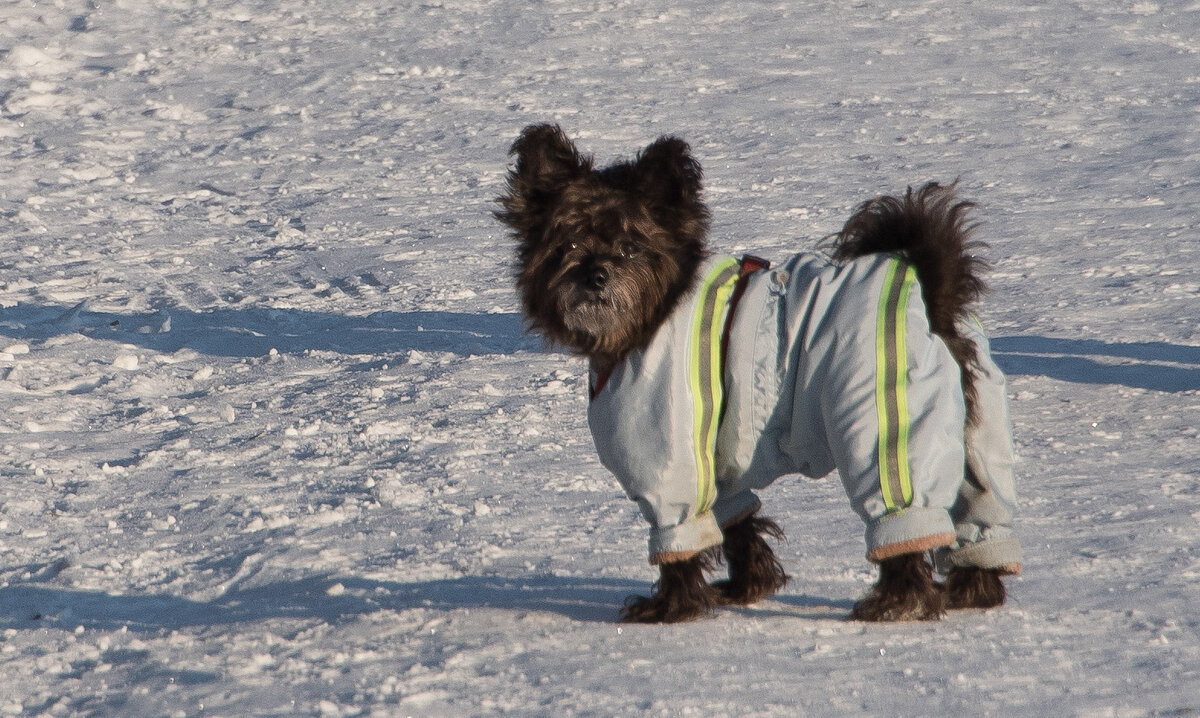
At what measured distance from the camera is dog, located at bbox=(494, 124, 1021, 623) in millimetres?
3586

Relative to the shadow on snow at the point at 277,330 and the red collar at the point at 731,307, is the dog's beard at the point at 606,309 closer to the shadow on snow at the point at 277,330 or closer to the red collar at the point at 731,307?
the red collar at the point at 731,307

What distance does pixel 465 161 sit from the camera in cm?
1196

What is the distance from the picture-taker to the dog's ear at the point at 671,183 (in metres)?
Result: 3.79

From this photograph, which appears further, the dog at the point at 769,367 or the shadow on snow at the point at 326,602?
the shadow on snow at the point at 326,602

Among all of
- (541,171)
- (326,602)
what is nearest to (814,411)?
(541,171)

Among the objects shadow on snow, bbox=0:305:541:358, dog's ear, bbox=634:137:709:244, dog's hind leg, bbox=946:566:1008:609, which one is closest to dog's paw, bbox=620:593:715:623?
dog's hind leg, bbox=946:566:1008:609

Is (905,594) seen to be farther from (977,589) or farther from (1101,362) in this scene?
(1101,362)

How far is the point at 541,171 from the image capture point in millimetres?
3857

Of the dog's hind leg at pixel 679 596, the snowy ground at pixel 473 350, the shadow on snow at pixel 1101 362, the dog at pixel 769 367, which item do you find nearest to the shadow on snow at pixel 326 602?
the snowy ground at pixel 473 350

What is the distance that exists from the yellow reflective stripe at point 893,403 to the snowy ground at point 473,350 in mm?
423

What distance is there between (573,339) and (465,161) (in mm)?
8317

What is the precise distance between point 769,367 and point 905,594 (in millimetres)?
713

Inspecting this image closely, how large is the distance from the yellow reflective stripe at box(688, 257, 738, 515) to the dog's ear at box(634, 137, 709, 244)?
21 cm

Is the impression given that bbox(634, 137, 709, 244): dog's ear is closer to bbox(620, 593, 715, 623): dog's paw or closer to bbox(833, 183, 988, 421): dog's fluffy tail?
bbox(833, 183, 988, 421): dog's fluffy tail
